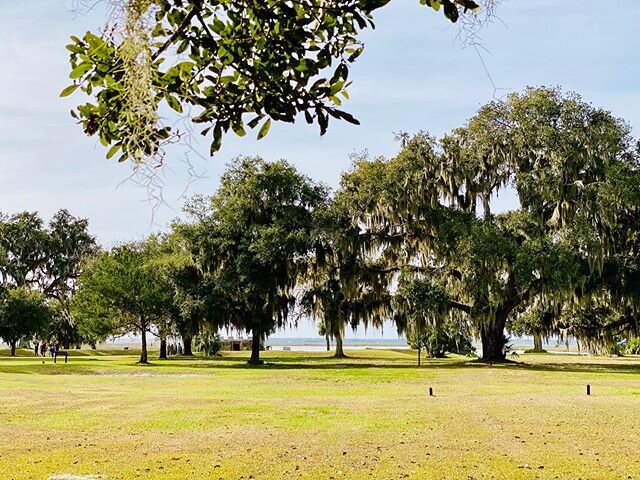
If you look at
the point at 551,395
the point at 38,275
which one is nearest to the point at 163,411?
the point at 551,395

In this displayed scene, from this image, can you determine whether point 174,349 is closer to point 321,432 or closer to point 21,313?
point 21,313

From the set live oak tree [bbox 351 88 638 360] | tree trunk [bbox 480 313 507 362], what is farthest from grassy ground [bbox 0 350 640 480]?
tree trunk [bbox 480 313 507 362]

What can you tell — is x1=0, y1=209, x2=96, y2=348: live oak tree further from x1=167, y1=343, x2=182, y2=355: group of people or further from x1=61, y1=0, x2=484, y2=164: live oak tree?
x1=61, y1=0, x2=484, y2=164: live oak tree

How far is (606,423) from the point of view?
12.5 m

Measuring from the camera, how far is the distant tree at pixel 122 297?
37.9 meters

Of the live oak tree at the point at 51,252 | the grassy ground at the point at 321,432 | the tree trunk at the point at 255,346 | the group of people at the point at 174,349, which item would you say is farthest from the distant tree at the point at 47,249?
→ the grassy ground at the point at 321,432

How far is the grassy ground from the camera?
28.6ft

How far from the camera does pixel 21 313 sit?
47188 millimetres

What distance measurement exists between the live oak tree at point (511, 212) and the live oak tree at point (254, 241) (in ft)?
11.3

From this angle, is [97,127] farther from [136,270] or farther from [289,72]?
[136,270]

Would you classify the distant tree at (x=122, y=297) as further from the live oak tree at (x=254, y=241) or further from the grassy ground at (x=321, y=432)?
the grassy ground at (x=321, y=432)

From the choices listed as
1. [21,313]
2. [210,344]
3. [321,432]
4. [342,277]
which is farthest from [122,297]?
[321,432]

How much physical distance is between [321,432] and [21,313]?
4130cm

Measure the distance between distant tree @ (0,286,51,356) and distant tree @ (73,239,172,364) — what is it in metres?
9.77
